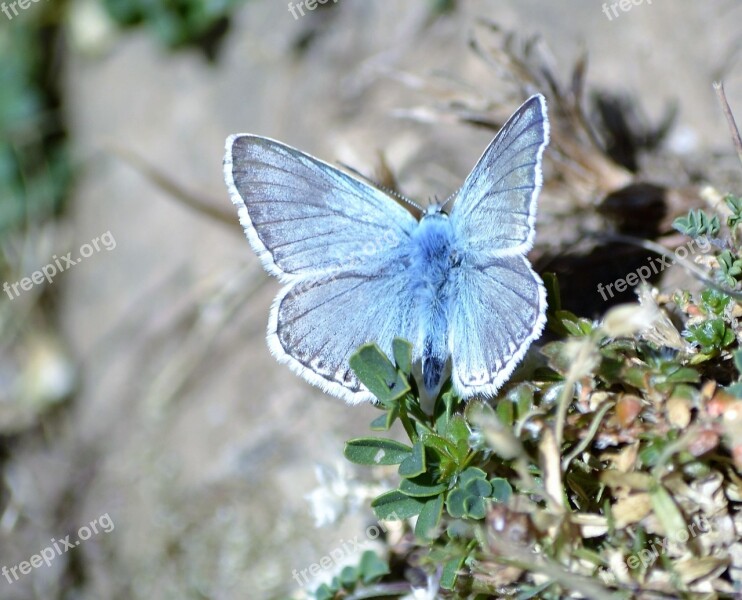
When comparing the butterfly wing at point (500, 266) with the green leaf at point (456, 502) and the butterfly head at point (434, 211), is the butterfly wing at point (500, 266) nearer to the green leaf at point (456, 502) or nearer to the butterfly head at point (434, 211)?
the butterfly head at point (434, 211)

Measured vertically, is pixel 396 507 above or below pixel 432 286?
below

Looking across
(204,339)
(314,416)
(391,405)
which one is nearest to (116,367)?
(204,339)

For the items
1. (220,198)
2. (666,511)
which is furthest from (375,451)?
(220,198)

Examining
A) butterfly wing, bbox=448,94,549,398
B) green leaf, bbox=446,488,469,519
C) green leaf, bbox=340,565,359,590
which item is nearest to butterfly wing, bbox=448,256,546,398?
butterfly wing, bbox=448,94,549,398

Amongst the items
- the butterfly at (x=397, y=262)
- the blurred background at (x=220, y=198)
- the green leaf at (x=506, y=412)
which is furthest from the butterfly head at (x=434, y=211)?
the green leaf at (x=506, y=412)

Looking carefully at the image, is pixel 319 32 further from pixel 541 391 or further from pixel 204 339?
pixel 541 391

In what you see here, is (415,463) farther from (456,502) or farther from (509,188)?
(509,188)
